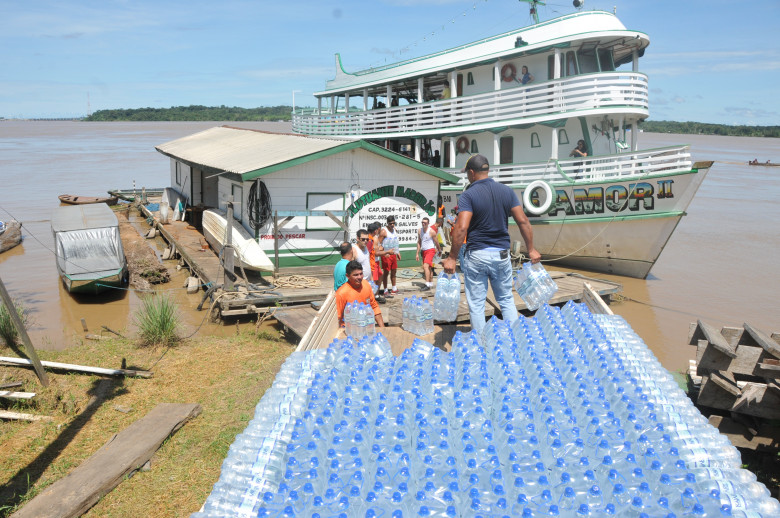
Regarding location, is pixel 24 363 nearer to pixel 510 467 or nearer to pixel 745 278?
pixel 510 467

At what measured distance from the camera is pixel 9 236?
1978 centimetres

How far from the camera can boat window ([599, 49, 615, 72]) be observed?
16.0 m

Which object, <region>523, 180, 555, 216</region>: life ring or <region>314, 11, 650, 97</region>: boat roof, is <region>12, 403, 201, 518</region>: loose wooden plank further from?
<region>314, 11, 650, 97</region>: boat roof

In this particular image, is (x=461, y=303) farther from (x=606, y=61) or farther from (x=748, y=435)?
(x=606, y=61)

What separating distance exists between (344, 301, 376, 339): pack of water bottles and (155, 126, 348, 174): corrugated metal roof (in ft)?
20.8

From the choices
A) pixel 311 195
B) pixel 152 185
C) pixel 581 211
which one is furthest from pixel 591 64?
pixel 152 185

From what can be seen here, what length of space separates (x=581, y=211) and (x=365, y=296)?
1001 centimetres

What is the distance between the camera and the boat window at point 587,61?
15.7 meters

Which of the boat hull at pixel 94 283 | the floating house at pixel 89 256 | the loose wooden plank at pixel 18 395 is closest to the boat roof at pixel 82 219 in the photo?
the floating house at pixel 89 256

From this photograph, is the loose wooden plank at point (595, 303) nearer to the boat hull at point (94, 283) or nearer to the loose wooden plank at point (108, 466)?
the loose wooden plank at point (108, 466)

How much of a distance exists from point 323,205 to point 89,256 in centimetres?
539

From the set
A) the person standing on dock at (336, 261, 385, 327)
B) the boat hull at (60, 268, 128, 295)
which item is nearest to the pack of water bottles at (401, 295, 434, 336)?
the person standing on dock at (336, 261, 385, 327)

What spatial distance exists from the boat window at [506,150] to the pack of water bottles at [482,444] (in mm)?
12667

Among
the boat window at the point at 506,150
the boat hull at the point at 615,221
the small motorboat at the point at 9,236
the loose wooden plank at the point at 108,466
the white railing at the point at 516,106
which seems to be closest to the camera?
the loose wooden plank at the point at 108,466
